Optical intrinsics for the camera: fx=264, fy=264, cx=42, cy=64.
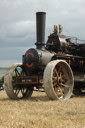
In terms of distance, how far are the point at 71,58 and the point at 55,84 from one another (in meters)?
→ 2.23

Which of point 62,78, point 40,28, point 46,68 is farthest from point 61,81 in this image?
point 40,28

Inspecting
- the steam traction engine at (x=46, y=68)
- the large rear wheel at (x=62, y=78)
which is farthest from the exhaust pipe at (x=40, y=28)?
the large rear wheel at (x=62, y=78)

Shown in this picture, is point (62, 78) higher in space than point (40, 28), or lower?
lower

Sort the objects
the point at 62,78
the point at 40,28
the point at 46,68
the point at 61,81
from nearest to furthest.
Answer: the point at 46,68, the point at 61,81, the point at 40,28, the point at 62,78

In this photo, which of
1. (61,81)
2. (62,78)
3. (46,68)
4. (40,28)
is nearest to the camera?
(46,68)

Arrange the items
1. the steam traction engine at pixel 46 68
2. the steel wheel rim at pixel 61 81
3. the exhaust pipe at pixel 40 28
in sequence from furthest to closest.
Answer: the exhaust pipe at pixel 40 28
the steel wheel rim at pixel 61 81
the steam traction engine at pixel 46 68

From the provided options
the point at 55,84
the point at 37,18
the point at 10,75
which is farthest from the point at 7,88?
the point at 37,18

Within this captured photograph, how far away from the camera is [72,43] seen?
45.3ft

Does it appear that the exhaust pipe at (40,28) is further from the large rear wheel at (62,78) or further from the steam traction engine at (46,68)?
the large rear wheel at (62,78)

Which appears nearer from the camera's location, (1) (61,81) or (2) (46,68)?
(2) (46,68)

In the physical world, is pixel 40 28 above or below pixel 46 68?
above

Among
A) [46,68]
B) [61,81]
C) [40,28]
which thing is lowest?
[61,81]

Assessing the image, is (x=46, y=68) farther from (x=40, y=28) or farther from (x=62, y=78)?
(x=40, y=28)

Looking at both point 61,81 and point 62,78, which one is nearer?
point 61,81
